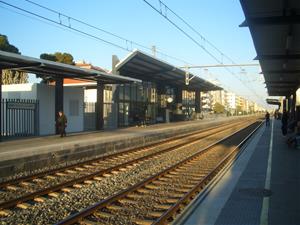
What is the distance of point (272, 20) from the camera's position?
511 inches

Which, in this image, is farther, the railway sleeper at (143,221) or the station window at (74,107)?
the station window at (74,107)

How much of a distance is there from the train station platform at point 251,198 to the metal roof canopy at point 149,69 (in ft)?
81.8

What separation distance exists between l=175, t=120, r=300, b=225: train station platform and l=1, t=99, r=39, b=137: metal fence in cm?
1395

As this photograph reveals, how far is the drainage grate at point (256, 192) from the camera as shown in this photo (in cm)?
920

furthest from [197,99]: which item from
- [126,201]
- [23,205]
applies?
[23,205]

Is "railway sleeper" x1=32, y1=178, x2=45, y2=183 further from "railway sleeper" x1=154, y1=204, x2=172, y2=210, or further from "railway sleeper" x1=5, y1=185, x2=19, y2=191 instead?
"railway sleeper" x1=154, y1=204, x2=172, y2=210

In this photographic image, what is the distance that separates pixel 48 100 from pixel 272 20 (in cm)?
1699

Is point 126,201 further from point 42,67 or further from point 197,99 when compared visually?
point 197,99

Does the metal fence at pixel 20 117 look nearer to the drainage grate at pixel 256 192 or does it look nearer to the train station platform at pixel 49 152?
the train station platform at pixel 49 152

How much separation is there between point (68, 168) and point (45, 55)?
43031 millimetres

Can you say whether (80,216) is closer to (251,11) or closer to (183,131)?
(251,11)

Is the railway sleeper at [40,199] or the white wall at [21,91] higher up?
the white wall at [21,91]

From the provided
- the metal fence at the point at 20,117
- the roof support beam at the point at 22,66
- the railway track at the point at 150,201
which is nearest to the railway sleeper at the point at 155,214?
the railway track at the point at 150,201

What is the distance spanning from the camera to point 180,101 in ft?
210
